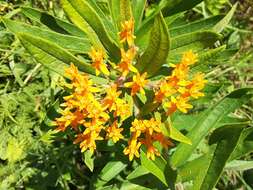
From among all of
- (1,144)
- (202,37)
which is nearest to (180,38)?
(202,37)

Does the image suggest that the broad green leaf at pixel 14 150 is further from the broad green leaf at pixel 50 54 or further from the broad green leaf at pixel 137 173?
the broad green leaf at pixel 50 54

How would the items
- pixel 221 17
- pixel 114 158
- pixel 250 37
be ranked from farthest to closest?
pixel 250 37
pixel 114 158
pixel 221 17

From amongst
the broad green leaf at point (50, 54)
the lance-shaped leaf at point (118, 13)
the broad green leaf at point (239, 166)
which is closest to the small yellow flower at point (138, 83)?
the broad green leaf at point (50, 54)

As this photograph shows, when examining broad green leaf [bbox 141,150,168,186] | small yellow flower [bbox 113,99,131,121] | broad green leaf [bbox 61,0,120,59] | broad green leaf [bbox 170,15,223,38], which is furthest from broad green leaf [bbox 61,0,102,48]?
broad green leaf [bbox 141,150,168,186]

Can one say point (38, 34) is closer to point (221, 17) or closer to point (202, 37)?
point (202, 37)

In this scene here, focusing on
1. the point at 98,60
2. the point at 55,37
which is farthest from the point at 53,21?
the point at 98,60
